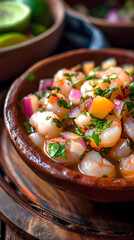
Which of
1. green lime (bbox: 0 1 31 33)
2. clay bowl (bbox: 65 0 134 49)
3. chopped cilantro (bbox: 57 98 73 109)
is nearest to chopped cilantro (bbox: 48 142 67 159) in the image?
chopped cilantro (bbox: 57 98 73 109)

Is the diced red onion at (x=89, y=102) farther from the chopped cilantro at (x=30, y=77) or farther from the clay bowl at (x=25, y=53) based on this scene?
the clay bowl at (x=25, y=53)

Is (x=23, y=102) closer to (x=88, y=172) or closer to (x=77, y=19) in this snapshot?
(x=88, y=172)

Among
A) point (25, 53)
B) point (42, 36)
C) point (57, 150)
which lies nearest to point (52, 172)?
point (57, 150)

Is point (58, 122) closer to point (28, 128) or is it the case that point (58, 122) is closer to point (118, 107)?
point (28, 128)

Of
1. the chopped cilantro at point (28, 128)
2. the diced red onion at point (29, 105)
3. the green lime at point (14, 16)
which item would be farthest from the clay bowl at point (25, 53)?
the chopped cilantro at point (28, 128)

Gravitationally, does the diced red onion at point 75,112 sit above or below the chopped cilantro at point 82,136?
above

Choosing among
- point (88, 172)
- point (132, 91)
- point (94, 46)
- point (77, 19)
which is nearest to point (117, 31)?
point (77, 19)
